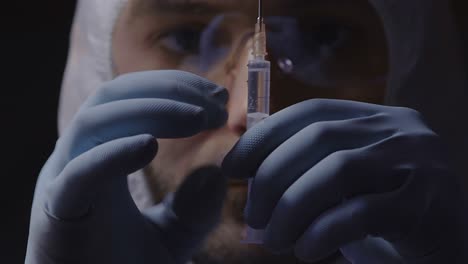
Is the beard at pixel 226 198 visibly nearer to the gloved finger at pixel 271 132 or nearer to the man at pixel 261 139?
the man at pixel 261 139

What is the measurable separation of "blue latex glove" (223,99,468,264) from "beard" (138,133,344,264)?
0.22 metres

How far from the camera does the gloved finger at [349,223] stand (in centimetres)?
70

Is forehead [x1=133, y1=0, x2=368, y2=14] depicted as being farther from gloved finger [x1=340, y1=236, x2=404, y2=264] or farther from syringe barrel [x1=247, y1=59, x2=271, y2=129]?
gloved finger [x1=340, y1=236, x2=404, y2=264]

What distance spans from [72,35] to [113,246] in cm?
56

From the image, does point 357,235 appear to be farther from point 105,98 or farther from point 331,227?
point 105,98

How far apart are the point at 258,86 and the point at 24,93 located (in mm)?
784

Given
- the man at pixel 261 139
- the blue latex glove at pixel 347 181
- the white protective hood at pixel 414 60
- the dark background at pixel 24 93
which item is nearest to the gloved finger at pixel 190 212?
the man at pixel 261 139

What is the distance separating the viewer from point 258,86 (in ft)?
2.34

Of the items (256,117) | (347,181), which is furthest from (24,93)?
(347,181)

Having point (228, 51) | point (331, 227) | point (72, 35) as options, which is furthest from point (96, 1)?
point (331, 227)

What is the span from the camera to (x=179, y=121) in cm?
69

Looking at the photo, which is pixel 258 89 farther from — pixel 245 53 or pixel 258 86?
pixel 245 53

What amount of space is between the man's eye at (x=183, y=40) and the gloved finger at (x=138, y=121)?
29 cm

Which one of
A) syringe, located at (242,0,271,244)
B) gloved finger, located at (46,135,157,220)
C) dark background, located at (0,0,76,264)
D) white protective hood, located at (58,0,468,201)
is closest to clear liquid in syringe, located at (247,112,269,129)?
syringe, located at (242,0,271,244)
